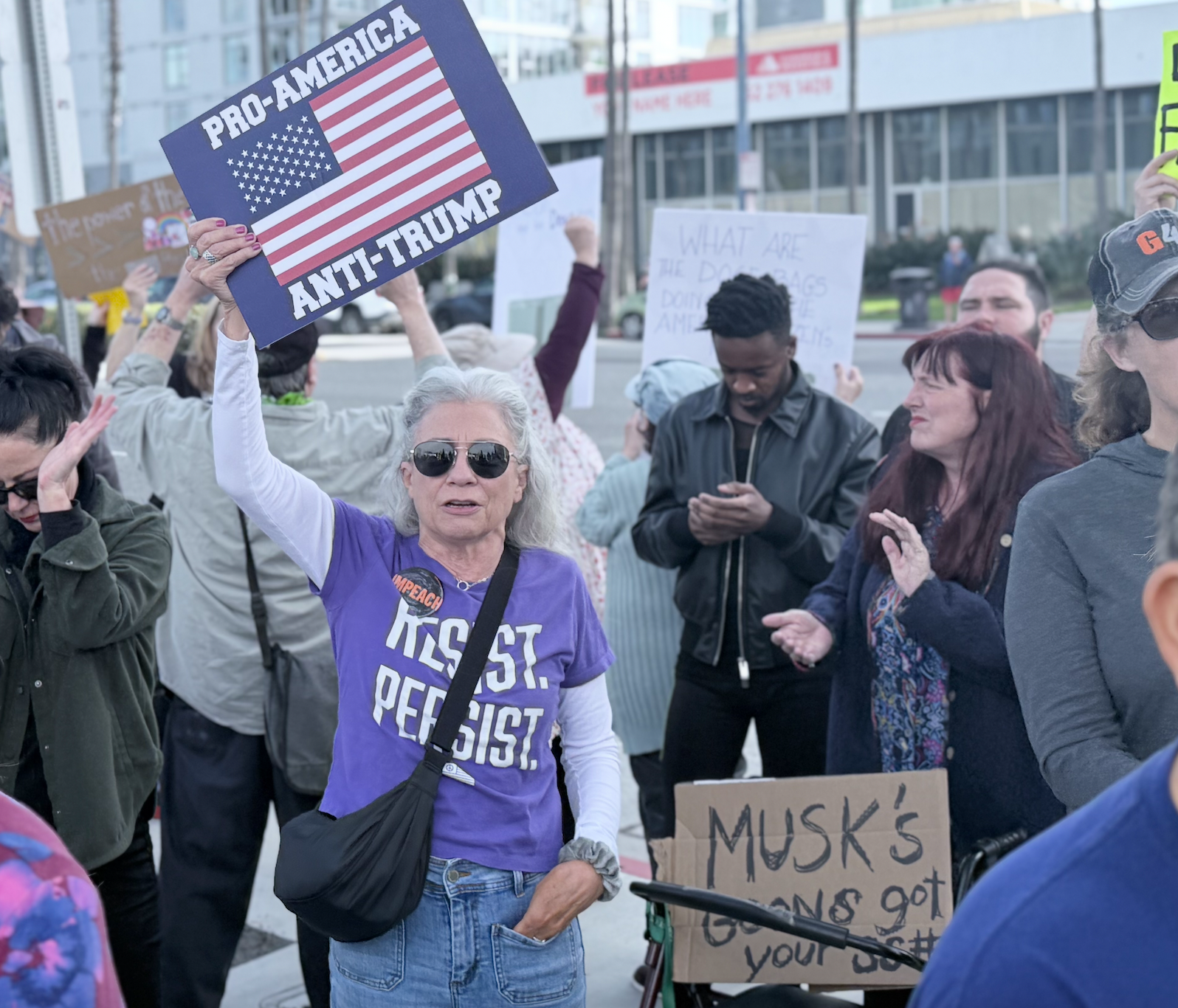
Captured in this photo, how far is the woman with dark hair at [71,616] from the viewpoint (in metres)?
2.71

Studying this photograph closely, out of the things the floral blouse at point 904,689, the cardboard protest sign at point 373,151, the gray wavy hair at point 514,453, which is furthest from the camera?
the floral blouse at point 904,689

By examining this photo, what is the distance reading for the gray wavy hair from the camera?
8.22 feet

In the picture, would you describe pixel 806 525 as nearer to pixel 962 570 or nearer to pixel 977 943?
pixel 962 570

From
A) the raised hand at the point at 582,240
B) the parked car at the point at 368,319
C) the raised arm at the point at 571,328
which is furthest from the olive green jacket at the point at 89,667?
the parked car at the point at 368,319

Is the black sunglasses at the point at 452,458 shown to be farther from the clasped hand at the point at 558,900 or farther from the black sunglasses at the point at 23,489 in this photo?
the black sunglasses at the point at 23,489

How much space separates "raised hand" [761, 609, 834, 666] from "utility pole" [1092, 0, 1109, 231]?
33163 millimetres

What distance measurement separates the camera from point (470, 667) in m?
2.30

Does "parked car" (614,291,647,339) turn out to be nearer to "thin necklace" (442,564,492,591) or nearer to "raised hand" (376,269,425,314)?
"raised hand" (376,269,425,314)

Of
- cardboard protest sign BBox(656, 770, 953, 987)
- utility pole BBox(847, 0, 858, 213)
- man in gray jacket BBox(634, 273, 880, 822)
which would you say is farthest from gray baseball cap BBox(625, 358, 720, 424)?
utility pole BBox(847, 0, 858, 213)

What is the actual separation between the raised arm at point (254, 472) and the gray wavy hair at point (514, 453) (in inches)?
5.8

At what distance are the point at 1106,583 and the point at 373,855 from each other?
4.10 ft

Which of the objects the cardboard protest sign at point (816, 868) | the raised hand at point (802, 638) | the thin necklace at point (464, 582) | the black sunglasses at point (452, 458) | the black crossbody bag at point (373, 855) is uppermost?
the black sunglasses at point (452, 458)

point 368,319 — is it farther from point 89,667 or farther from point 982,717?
point 982,717

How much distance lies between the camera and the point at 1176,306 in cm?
216
